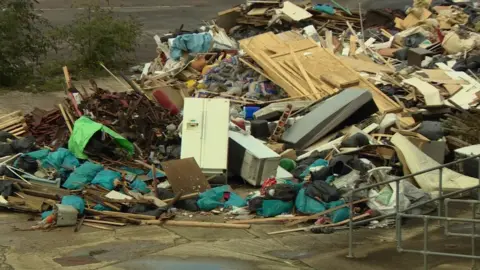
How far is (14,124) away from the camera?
13.4 metres

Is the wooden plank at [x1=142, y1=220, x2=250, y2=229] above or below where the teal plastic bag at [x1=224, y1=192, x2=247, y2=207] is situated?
below

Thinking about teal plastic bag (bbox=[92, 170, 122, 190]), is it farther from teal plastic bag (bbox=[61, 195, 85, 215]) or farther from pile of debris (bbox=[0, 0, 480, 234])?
teal plastic bag (bbox=[61, 195, 85, 215])

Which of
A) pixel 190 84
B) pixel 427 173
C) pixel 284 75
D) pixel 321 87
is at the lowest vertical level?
pixel 427 173

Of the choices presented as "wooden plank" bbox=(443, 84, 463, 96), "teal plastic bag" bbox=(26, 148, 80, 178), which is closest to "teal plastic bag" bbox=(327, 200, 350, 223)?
"teal plastic bag" bbox=(26, 148, 80, 178)

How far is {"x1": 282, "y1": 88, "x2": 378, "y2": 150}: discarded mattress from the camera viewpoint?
40.8 feet

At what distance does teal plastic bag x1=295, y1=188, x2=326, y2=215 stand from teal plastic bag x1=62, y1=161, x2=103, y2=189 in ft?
9.38

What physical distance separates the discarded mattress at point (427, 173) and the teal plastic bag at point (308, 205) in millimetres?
1514

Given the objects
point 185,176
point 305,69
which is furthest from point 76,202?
A: point 305,69

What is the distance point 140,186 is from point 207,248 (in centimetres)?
Answer: 234

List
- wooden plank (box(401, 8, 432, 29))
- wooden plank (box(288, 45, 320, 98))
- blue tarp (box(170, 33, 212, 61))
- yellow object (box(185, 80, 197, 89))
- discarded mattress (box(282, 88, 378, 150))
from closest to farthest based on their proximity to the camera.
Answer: discarded mattress (box(282, 88, 378, 150)) → wooden plank (box(288, 45, 320, 98)) → yellow object (box(185, 80, 197, 89)) → blue tarp (box(170, 33, 212, 61)) → wooden plank (box(401, 8, 432, 29))

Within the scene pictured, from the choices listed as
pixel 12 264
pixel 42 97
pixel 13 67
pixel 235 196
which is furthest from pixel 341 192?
pixel 13 67

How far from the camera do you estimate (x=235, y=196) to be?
10711 millimetres

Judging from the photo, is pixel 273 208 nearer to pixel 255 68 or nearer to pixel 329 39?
pixel 255 68

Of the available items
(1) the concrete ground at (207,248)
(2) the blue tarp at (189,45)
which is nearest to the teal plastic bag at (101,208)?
(1) the concrete ground at (207,248)
